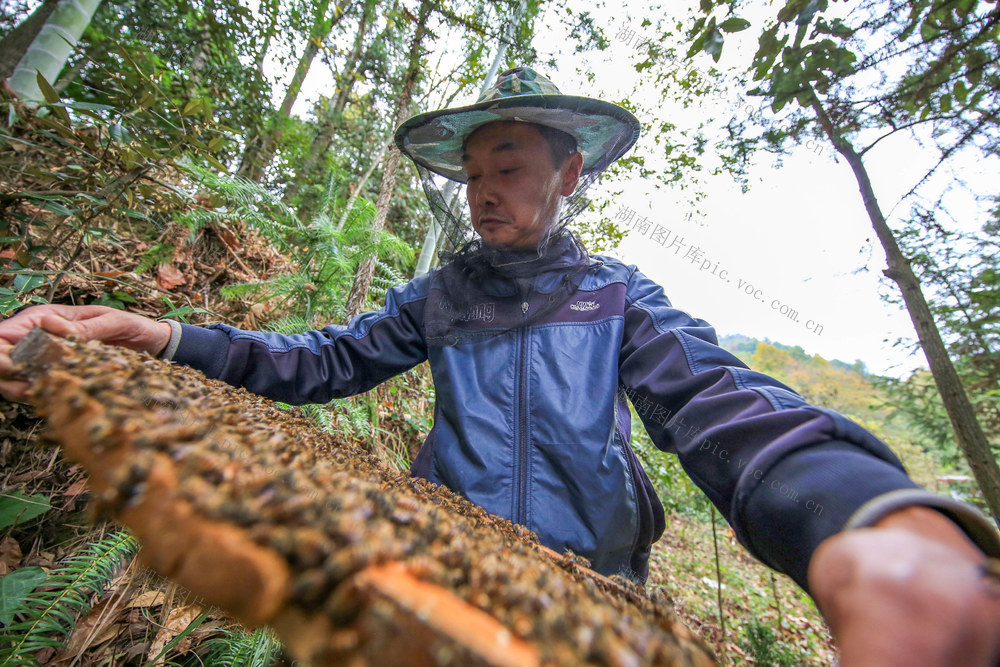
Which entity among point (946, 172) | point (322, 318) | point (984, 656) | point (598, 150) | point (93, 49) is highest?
point (946, 172)

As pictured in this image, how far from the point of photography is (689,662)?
516mm

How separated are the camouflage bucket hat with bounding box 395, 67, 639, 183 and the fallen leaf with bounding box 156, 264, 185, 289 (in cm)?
247

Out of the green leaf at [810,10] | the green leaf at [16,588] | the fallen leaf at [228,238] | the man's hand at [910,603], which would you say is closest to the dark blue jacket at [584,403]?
the man's hand at [910,603]

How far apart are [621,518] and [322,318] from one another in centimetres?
353

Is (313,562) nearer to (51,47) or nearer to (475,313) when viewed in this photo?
(475,313)

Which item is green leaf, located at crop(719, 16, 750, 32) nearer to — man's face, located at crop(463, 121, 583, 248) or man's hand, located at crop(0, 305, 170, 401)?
man's face, located at crop(463, 121, 583, 248)

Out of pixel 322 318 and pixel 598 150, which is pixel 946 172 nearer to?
pixel 598 150

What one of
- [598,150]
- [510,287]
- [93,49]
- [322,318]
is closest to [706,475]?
[510,287]

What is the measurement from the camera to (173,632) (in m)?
1.91

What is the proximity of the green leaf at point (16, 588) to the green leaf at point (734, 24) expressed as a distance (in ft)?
13.5

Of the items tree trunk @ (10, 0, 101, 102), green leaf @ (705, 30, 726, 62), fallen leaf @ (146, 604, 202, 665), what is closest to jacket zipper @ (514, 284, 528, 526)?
fallen leaf @ (146, 604, 202, 665)

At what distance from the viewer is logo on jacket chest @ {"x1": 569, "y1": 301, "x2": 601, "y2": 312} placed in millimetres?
2260

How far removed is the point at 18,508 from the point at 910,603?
3239 mm

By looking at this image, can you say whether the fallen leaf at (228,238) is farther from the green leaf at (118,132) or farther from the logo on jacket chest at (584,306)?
the logo on jacket chest at (584,306)
